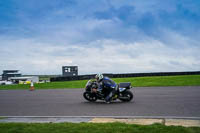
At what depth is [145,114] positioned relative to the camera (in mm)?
8156

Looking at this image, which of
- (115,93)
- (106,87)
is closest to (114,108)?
(115,93)

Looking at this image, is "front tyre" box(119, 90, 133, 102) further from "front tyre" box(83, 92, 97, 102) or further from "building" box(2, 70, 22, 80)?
"building" box(2, 70, 22, 80)

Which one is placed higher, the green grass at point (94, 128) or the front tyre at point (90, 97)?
the front tyre at point (90, 97)

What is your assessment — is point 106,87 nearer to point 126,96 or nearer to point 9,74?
point 126,96

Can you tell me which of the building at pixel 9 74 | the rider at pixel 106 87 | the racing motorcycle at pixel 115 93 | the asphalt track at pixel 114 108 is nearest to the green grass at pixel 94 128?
the asphalt track at pixel 114 108

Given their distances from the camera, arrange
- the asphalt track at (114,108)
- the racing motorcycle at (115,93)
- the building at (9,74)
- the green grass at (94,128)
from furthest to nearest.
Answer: the building at (9,74)
the racing motorcycle at (115,93)
the asphalt track at (114,108)
the green grass at (94,128)

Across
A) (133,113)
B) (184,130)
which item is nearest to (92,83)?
(133,113)

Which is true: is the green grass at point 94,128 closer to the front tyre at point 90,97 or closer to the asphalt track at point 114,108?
the asphalt track at point 114,108

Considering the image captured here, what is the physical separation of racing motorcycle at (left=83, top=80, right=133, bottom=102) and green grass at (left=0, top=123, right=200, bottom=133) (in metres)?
5.73

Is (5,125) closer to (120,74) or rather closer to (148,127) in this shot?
(148,127)

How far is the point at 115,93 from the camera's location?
39.4 feet

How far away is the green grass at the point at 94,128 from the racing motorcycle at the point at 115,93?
5.73 metres

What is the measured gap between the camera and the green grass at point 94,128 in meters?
5.58

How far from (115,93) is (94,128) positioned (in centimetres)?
612
